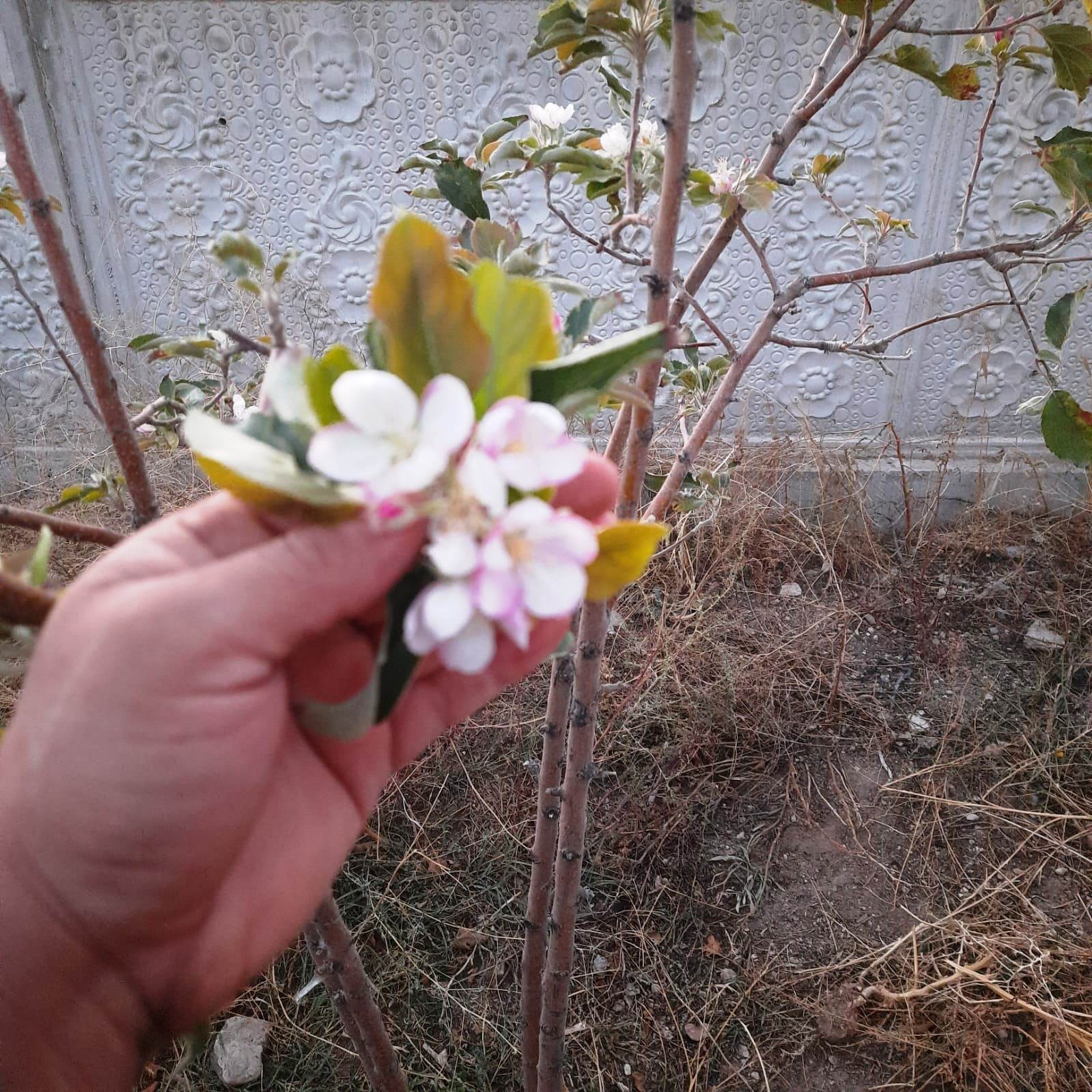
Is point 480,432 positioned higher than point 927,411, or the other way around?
point 480,432

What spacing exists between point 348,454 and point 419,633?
7 cm

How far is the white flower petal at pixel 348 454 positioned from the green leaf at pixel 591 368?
0.22 ft

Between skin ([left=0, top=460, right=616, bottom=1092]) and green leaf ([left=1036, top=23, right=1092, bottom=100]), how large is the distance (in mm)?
620

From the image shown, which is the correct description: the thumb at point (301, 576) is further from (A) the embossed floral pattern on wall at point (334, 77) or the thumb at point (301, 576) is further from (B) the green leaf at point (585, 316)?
(A) the embossed floral pattern on wall at point (334, 77)

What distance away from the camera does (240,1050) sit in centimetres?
99

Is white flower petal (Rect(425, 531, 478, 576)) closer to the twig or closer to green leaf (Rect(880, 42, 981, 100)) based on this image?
the twig

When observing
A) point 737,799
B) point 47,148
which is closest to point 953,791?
point 737,799

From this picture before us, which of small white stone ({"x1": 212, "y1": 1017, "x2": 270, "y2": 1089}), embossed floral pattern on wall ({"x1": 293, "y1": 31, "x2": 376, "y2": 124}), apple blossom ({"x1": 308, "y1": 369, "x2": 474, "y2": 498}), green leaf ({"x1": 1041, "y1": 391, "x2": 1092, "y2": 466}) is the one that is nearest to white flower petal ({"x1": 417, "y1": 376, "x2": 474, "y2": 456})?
apple blossom ({"x1": 308, "y1": 369, "x2": 474, "y2": 498})

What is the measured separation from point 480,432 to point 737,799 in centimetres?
118

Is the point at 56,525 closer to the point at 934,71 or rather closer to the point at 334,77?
the point at 934,71

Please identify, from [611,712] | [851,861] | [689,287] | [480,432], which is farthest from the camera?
[611,712]

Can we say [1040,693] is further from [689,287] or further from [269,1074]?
[269,1074]

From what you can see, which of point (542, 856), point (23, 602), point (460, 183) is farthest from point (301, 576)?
point (542, 856)

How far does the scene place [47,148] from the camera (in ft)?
6.05
